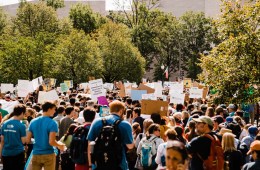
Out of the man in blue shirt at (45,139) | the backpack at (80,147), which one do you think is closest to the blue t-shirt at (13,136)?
the man in blue shirt at (45,139)

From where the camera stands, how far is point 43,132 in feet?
29.8

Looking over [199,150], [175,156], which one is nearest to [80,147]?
[199,150]

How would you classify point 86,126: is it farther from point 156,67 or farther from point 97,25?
point 156,67

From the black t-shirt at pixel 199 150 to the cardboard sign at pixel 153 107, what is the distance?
5581 mm

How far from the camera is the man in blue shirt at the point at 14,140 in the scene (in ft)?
32.6

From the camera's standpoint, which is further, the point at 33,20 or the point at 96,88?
the point at 33,20

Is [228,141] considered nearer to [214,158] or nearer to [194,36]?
[214,158]

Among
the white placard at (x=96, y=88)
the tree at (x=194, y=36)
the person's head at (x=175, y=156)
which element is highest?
the tree at (x=194, y=36)

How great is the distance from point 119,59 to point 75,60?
6674 millimetres

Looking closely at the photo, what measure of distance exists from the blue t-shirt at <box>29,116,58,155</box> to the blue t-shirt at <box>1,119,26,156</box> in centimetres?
79

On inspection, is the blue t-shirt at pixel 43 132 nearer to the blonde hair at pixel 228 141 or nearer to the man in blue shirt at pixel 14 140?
the man in blue shirt at pixel 14 140

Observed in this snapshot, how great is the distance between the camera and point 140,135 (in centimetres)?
1095

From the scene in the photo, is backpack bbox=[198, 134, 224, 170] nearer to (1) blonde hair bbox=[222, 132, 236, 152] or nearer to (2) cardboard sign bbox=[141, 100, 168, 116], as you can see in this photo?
(1) blonde hair bbox=[222, 132, 236, 152]

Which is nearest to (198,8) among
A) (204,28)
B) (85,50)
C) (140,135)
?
(204,28)
